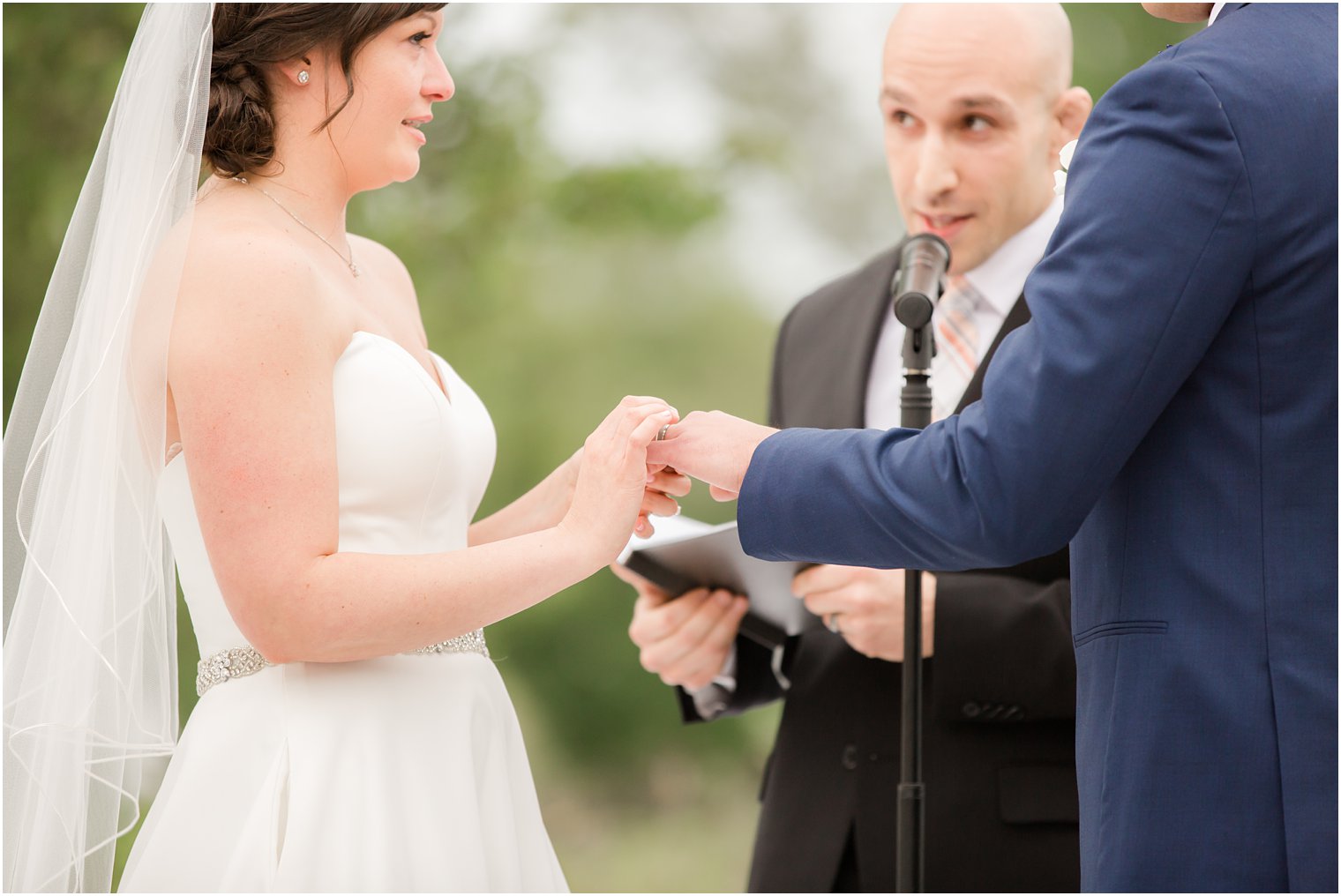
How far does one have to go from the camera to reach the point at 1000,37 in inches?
115

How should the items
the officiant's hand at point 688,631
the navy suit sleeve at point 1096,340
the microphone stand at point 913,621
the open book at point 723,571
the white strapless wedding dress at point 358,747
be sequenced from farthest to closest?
the officiant's hand at point 688,631 → the open book at point 723,571 → the microphone stand at point 913,621 → the white strapless wedding dress at point 358,747 → the navy suit sleeve at point 1096,340

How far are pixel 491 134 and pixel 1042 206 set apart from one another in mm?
3846

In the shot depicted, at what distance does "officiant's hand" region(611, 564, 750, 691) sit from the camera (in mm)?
2832

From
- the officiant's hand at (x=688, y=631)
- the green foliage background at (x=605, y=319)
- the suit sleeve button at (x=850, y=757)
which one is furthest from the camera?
the green foliage background at (x=605, y=319)

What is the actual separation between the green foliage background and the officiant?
3.32 metres

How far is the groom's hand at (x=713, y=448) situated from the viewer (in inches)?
77.8

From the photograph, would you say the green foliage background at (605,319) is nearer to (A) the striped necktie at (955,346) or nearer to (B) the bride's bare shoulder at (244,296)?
Result: (A) the striped necktie at (955,346)

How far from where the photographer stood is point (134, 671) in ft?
6.57

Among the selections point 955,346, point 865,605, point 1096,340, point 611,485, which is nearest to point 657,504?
point 611,485

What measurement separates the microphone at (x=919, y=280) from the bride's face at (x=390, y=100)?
0.81 meters

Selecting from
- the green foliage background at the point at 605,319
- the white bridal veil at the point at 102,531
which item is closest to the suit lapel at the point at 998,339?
the white bridal veil at the point at 102,531

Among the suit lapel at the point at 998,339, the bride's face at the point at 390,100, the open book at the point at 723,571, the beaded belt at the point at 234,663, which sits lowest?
the beaded belt at the point at 234,663

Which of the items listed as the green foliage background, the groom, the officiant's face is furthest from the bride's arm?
the green foliage background

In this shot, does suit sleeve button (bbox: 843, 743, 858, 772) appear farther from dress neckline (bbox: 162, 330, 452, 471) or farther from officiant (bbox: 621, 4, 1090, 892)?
dress neckline (bbox: 162, 330, 452, 471)
